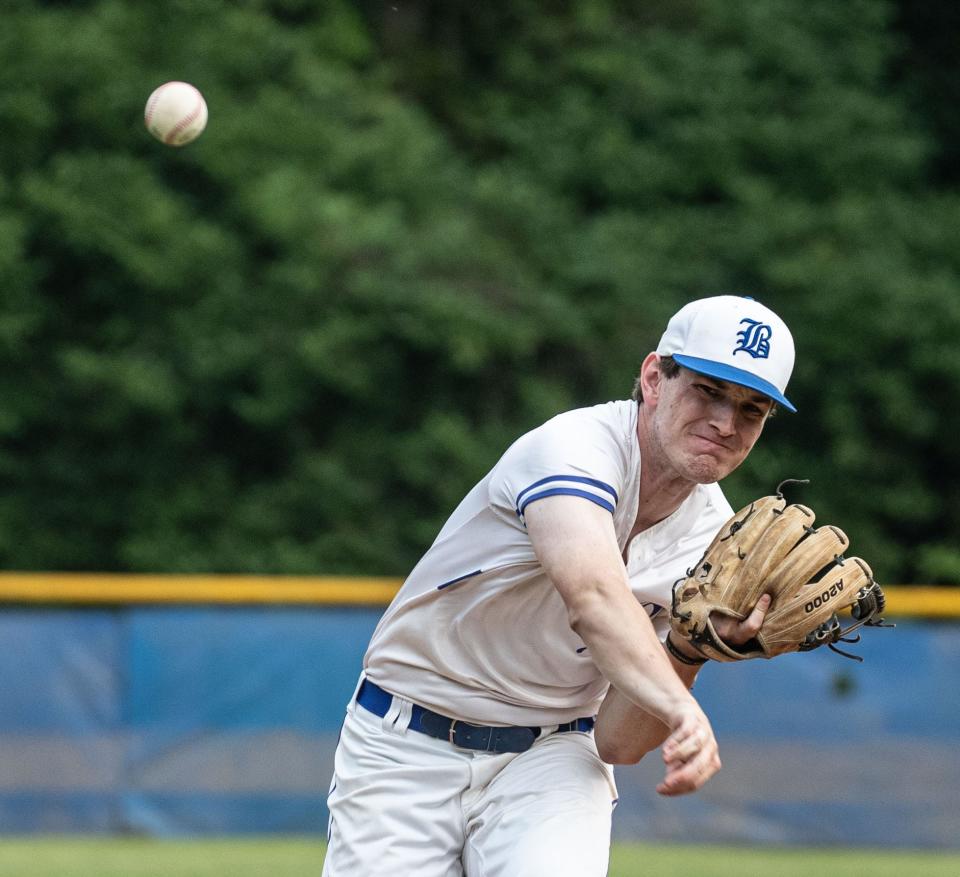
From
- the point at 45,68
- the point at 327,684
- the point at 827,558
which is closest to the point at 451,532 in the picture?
the point at 827,558

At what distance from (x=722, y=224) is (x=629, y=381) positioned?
78.9 inches

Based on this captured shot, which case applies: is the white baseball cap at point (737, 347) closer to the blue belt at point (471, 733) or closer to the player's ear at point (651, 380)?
the player's ear at point (651, 380)

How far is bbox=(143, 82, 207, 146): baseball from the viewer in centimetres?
683

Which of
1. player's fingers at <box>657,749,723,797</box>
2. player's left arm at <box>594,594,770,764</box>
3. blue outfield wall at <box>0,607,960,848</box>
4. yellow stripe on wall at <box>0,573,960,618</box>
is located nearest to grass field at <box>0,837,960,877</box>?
blue outfield wall at <box>0,607,960,848</box>

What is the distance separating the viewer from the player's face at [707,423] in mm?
3318

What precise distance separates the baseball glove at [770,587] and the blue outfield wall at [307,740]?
542cm

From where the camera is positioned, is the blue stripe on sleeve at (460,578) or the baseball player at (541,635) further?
the blue stripe on sleeve at (460,578)

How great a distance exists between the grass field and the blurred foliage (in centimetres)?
483

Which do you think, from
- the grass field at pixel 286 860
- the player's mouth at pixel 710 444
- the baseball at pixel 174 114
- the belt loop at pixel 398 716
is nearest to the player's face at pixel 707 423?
the player's mouth at pixel 710 444

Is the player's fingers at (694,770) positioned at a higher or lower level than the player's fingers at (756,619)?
lower

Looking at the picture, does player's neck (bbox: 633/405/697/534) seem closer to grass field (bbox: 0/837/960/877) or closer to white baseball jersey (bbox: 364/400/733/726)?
white baseball jersey (bbox: 364/400/733/726)

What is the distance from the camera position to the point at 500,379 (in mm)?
14047

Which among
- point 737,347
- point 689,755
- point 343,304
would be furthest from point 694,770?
point 343,304

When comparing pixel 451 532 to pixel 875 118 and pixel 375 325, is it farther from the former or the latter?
pixel 875 118
